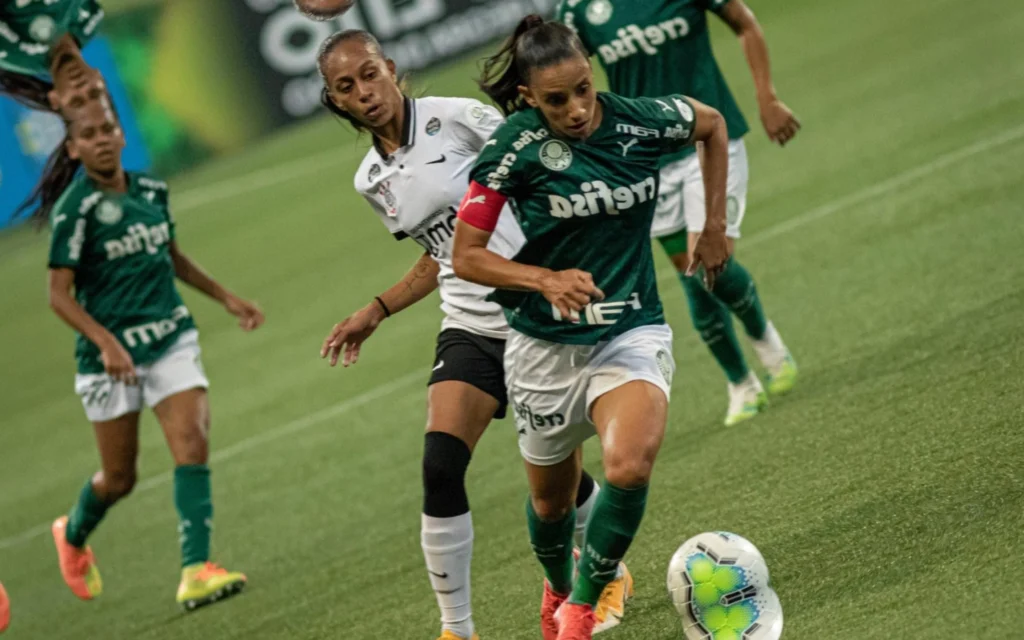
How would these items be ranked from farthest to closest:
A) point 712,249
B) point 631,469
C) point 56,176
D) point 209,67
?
point 209,67 < point 56,176 < point 712,249 < point 631,469

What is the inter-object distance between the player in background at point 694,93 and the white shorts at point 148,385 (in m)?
2.26

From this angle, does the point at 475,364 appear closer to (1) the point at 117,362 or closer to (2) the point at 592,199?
(2) the point at 592,199

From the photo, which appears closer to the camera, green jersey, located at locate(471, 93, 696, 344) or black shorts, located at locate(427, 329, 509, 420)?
green jersey, located at locate(471, 93, 696, 344)

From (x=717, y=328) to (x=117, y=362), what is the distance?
274 cm

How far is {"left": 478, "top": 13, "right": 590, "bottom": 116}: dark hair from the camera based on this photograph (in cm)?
436

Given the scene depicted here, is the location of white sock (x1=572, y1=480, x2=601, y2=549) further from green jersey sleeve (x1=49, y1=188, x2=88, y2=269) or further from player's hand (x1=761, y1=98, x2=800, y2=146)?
green jersey sleeve (x1=49, y1=188, x2=88, y2=269)

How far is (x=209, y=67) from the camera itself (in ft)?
52.3

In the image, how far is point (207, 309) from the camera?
13438 millimetres

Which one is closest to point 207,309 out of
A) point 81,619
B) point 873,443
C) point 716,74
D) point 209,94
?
point 209,94

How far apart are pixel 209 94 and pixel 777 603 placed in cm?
1276

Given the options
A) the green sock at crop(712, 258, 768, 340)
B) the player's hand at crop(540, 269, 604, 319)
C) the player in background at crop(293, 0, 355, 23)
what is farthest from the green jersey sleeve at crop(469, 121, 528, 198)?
the player in background at crop(293, 0, 355, 23)

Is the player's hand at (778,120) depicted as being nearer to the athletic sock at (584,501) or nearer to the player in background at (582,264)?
the player in background at (582,264)

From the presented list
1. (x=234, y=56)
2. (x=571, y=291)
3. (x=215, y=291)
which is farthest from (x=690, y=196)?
(x=234, y=56)

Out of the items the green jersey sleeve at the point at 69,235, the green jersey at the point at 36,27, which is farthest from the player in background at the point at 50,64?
the green jersey sleeve at the point at 69,235
